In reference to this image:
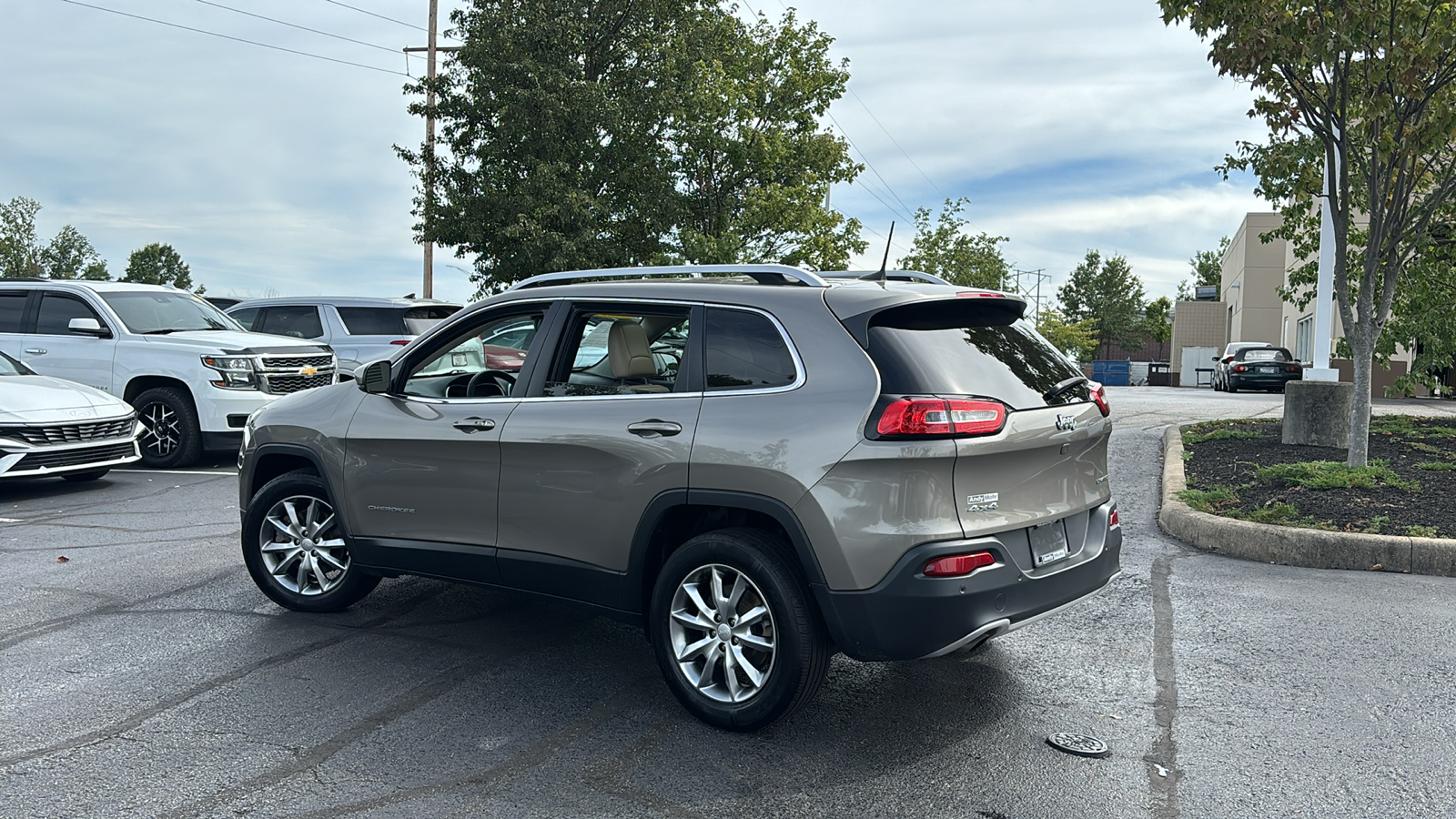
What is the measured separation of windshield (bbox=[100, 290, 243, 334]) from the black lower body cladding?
431 inches

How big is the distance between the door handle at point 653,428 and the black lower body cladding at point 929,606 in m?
0.85

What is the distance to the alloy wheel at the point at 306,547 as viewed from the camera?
5.72 metres

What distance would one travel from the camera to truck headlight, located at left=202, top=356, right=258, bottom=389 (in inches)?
456

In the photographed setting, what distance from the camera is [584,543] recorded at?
4543 mm

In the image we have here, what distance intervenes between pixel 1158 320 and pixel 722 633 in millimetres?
106870

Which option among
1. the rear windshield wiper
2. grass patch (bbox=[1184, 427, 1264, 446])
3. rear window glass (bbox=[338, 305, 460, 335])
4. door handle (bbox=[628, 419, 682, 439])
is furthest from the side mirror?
rear window glass (bbox=[338, 305, 460, 335])

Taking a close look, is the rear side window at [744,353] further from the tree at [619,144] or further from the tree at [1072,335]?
the tree at [1072,335]

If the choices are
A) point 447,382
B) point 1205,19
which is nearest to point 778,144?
point 1205,19

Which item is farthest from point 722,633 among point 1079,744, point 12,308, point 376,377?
point 12,308

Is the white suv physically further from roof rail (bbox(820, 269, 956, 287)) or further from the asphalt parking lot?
roof rail (bbox(820, 269, 956, 287))

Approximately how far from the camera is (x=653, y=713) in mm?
→ 4367

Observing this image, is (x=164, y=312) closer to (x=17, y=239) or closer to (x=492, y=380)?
(x=492, y=380)

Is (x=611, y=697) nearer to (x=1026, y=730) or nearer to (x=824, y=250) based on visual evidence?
(x=1026, y=730)

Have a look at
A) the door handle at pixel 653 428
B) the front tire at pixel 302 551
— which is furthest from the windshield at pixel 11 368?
the door handle at pixel 653 428
